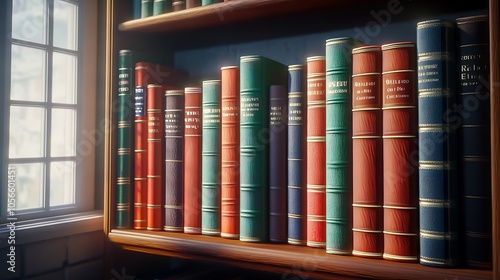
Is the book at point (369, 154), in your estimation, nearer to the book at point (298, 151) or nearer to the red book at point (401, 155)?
the red book at point (401, 155)

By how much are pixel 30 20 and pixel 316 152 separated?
925mm

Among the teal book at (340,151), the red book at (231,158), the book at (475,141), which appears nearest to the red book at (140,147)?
the red book at (231,158)

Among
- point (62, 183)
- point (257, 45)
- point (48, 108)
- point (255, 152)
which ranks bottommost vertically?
point (62, 183)

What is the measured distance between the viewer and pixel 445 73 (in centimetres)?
87

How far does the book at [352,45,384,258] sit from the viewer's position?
932 mm

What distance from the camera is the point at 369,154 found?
935 mm

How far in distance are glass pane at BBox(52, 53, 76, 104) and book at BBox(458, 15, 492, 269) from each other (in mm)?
1113

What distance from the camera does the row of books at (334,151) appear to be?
0.86 metres

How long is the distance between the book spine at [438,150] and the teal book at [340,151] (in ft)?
0.49

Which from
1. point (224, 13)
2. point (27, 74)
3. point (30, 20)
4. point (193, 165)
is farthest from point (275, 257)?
point (30, 20)

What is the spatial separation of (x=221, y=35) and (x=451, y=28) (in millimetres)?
720

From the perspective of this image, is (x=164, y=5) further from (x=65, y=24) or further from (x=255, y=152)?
(x=255, y=152)

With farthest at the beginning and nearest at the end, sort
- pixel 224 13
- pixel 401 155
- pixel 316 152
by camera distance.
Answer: pixel 224 13 → pixel 316 152 → pixel 401 155

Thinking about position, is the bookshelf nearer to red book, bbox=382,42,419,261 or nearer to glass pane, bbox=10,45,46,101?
red book, bbox=382,42,419,261
